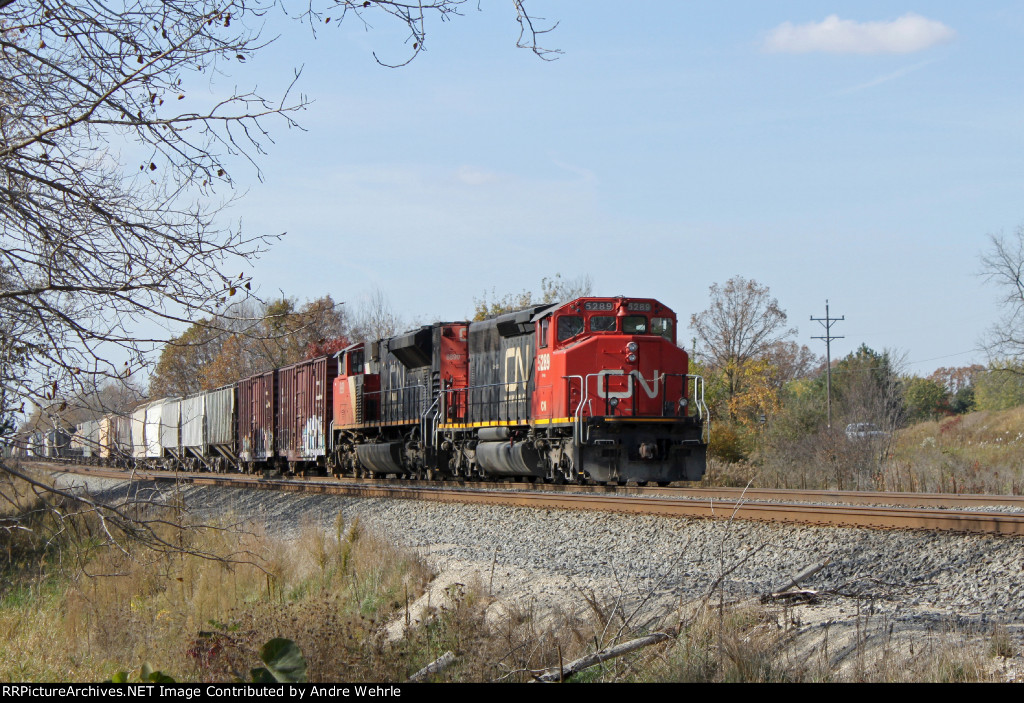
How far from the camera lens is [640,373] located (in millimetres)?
16141

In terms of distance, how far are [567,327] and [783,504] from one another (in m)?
5.62

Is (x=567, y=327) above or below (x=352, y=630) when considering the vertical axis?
above

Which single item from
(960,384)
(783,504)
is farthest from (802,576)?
(960,384)

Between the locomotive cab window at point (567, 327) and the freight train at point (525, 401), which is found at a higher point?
the locomotive cab window at point (567, 327)

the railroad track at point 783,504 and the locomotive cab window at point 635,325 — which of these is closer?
the railroad track at point 783,504

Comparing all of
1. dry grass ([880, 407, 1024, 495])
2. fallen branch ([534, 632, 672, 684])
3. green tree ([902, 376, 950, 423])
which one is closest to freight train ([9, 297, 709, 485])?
dry grass ([880, 407, 1024, 495])

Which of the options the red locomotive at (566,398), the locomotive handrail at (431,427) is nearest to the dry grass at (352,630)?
the red locomotive at (566,398)

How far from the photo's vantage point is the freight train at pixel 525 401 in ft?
51.4

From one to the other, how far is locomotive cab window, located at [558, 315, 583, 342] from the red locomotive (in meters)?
0.02

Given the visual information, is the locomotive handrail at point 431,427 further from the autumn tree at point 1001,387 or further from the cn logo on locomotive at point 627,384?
the autumn tree at point 1001,387

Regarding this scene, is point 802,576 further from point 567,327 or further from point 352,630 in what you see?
point 567,327

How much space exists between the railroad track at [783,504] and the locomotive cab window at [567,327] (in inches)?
104

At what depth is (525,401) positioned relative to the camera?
17172 mm

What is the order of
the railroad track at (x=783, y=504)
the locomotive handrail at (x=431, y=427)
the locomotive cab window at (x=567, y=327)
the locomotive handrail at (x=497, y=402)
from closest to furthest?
the railroad track at (x=783, y=504)
the locomotive cab window at (x=567, y=327)
the locomotive handrail at (x=497, y=402)
the locomotive handrail at (x=431, y=427)
